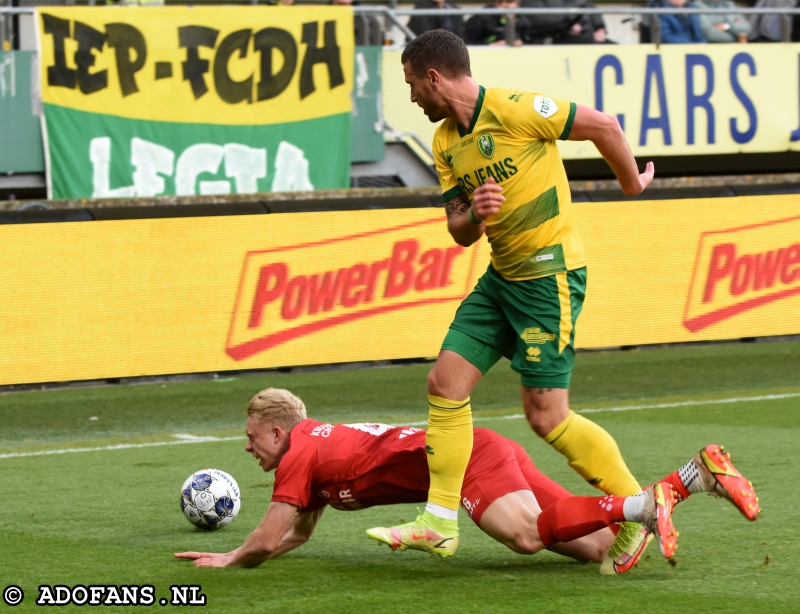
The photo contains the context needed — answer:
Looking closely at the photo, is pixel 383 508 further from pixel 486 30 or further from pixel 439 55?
pixel 486 30

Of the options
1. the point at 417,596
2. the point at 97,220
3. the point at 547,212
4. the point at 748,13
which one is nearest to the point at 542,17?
the point at 748,13

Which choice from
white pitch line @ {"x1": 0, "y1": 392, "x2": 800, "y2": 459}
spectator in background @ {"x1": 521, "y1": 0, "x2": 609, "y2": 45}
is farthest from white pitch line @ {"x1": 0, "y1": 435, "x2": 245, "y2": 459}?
spectator in background @ {"x1": 521, "y1": 0, "x2": 609, "y2": 45}

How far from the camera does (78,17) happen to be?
1171cm

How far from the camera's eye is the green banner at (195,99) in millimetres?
11805

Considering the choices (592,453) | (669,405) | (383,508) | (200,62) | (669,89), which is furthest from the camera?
(669,89)

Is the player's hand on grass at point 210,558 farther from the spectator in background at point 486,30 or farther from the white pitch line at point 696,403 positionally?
the spectator in background at point 486,30

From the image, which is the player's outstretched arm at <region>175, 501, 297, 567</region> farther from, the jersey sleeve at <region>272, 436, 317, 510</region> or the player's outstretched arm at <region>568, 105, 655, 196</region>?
the player's outstretched arm at <region>568, 105, 655, 196</region>

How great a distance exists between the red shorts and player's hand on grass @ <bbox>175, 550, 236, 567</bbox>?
37.1 inches

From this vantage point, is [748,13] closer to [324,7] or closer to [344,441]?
[324,7]

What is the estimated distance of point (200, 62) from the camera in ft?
40.2

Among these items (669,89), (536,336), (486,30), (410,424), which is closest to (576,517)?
(536,336)

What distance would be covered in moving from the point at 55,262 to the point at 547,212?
629cm

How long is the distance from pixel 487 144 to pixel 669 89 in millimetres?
10411

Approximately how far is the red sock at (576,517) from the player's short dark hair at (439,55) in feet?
5.44
